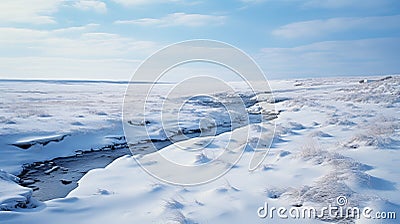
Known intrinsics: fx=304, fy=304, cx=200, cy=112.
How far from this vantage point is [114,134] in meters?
17.8

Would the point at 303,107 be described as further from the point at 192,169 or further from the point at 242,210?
the point at 242,210

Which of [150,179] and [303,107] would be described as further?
[303,107]

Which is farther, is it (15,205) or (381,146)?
(381,146)

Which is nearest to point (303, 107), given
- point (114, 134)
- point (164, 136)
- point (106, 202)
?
point (164, 136)

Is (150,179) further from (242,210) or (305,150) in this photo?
(305,150)

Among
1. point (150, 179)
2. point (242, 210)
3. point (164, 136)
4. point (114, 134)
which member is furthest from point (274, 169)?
point (114, 134)

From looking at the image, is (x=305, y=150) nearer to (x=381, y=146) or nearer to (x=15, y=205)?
(x=381, y=146)

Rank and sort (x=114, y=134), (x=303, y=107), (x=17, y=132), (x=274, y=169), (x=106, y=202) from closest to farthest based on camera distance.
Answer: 1. (x=106, y=202)
2. (x=274, y=169)
3. (x=17, y=132)
4. (x=114, y=134)
5. (x=303, y=107)

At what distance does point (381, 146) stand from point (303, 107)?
57.6ft

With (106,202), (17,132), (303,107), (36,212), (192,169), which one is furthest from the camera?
(303,107)

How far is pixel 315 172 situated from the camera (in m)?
8.12

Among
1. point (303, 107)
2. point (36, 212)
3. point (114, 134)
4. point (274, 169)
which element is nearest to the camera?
point (36, 212)

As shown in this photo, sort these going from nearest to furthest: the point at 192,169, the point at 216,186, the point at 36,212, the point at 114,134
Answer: the point at 36,212 → the point at 216,186 → the point at 192,169 → the point at 114,134

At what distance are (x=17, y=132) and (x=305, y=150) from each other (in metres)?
13.3
